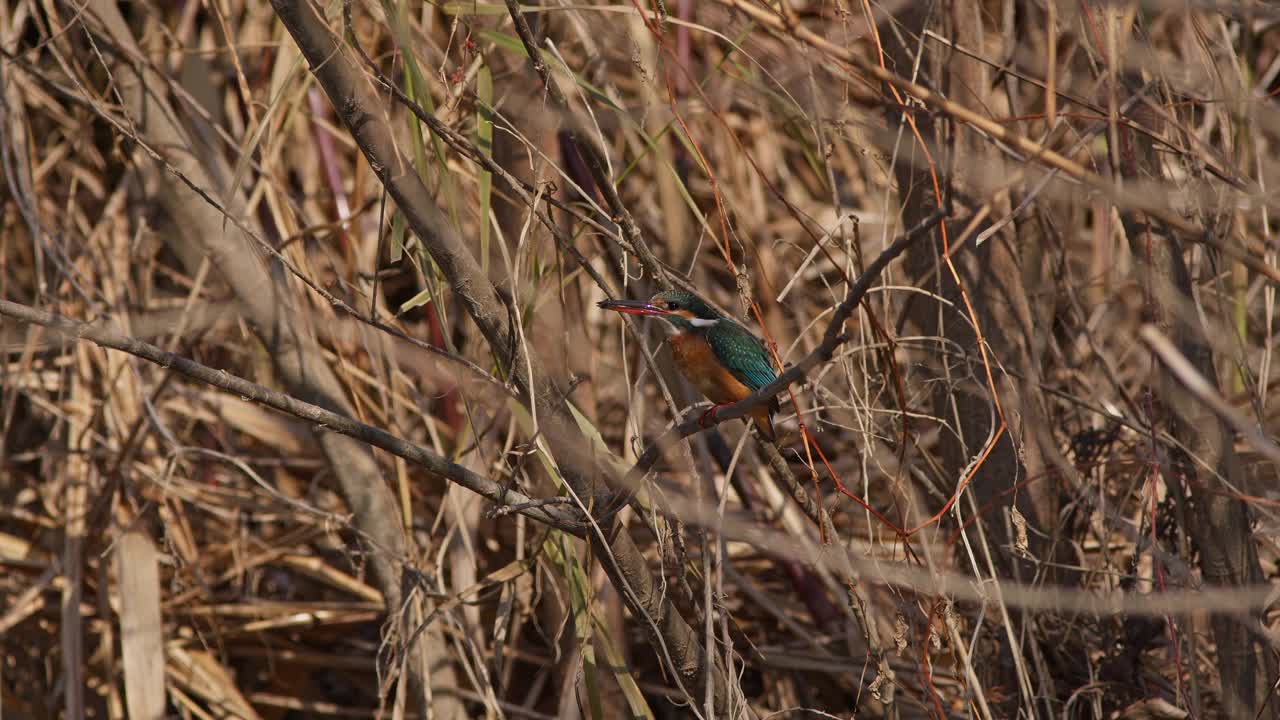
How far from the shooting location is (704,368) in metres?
2.37

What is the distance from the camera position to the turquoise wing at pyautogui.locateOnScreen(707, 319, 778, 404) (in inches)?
93.3

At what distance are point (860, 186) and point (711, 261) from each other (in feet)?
1.80

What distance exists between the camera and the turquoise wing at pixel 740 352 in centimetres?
237

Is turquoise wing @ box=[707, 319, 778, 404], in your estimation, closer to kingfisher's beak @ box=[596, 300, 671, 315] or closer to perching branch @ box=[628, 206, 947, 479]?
kingfisher's beak @ box=[596, 300, 671, 315]

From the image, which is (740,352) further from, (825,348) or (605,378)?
(825,348)

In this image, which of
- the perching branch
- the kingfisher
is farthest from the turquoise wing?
the perching branch

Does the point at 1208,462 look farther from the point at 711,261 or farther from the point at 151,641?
the point at 151,641

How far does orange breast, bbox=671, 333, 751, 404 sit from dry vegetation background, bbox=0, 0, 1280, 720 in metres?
0.15

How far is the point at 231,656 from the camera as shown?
295 cm

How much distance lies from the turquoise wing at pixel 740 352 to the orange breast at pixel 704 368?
0.05 feet

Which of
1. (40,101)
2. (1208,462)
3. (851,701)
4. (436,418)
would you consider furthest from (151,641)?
(1208,462)

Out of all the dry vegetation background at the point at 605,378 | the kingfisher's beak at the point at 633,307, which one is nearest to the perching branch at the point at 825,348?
the dry vegetation background at the point at 605,378

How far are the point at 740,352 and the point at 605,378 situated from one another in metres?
0.72

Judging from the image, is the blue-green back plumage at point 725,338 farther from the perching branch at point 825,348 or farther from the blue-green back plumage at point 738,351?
the perching branch at point 825,348
